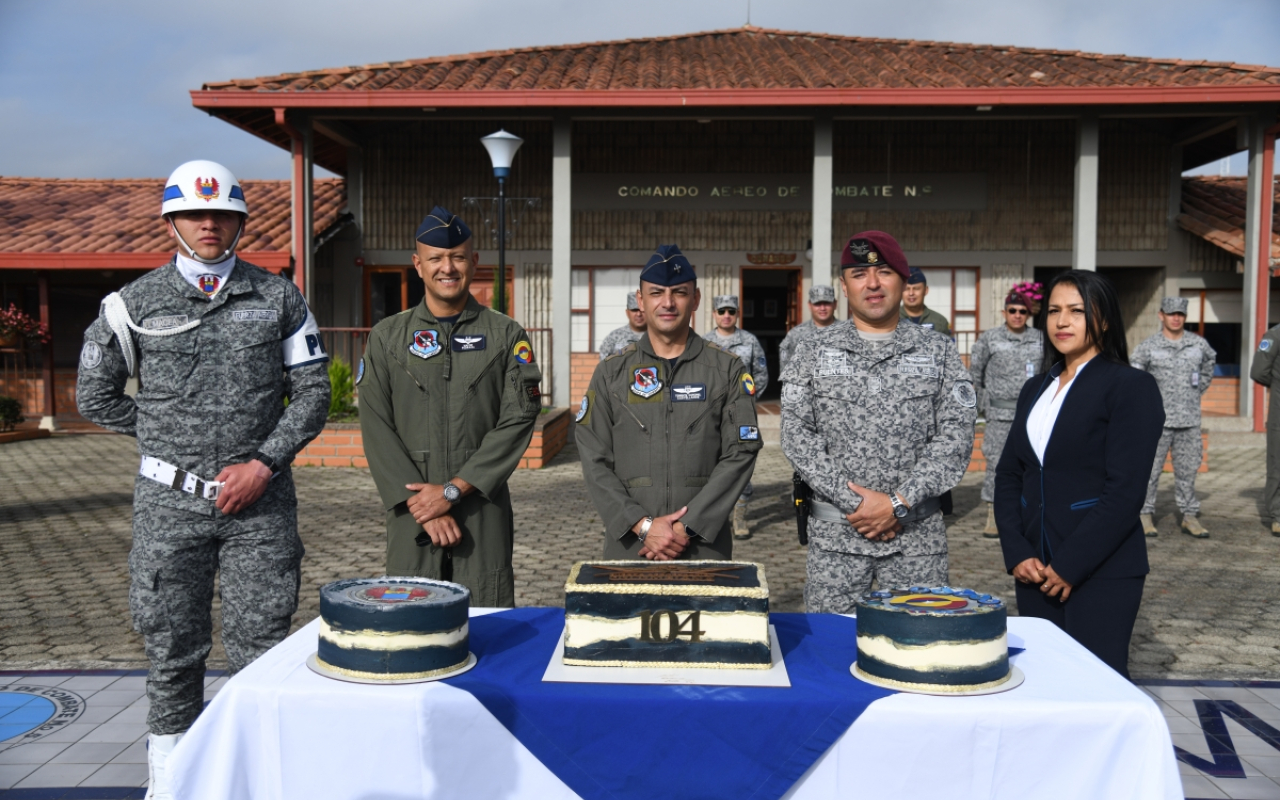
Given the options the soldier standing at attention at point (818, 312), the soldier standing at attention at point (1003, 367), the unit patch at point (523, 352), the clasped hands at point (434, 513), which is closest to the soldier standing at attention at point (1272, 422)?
the soldier standing at attention at point (1003, 367)

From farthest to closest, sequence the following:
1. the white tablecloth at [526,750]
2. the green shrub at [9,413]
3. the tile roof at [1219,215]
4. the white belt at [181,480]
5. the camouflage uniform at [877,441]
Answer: the tile roof at [1219,215] < the green shrub at [9,413] < the camouflage uniform at [877,441] < the white belt at [181,480] < the white tablecloth at [526,750]

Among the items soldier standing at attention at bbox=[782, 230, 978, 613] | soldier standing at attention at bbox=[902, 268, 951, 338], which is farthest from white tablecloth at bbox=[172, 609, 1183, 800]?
soldier standing at attention at bbox=[902, 268, 951, 338]

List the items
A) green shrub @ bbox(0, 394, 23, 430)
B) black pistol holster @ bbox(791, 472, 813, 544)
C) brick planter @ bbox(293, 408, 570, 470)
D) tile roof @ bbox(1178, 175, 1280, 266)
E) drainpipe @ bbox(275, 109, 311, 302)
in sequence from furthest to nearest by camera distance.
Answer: tile roof @ bbox(1178, 175, 1280, 266)
green shrub @ bbox(0, 394, 23, 430)
drainpipe @ bbox(275, 109, 311, 302)
brick planter @ bbox(293, 408, 570, 470)
black pistol holster @ bbox(791, 472, 813, 544)

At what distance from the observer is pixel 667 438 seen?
346cm

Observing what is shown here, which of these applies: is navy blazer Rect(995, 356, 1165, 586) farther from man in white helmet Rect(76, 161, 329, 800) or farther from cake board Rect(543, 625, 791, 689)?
man in white helmet Rect(76, 161, 329, 800)

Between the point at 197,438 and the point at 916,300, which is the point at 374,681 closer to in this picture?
the point at 197,438

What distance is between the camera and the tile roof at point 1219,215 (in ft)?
49.0

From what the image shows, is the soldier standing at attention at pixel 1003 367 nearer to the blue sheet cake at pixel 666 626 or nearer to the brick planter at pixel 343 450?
the brick planter at pixel 343 450

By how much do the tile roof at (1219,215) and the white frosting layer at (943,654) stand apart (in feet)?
50.4

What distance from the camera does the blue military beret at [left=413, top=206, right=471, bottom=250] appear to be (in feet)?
11.6

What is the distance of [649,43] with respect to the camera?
17.2 metres

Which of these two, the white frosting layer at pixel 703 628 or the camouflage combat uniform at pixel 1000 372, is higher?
the camouflage combat uniform at pixel 1000 372

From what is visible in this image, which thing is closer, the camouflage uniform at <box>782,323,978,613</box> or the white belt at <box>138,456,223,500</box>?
the white belt at <box>138,456,223,500</box>

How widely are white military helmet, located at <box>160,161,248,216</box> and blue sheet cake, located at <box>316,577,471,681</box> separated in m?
1.59
